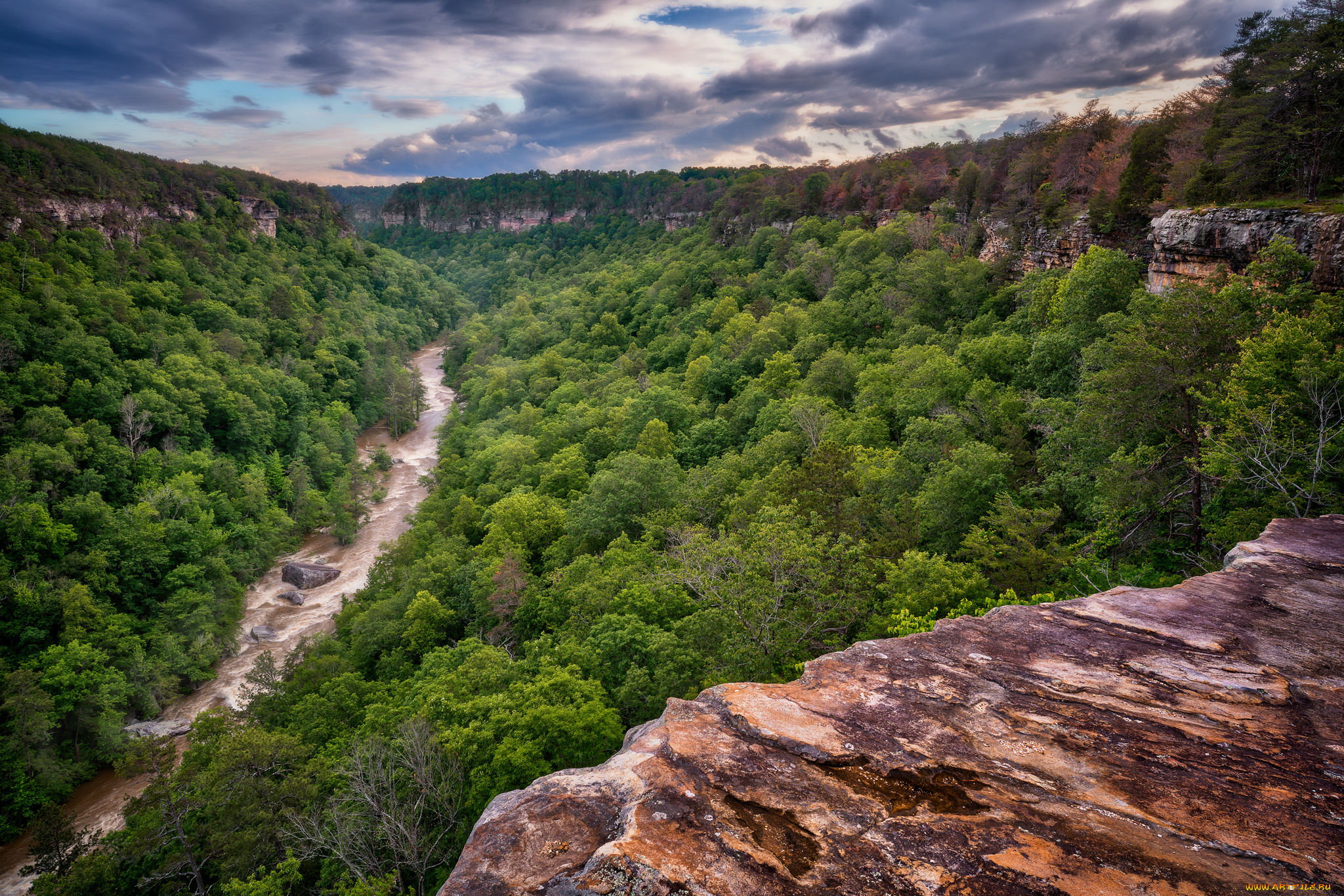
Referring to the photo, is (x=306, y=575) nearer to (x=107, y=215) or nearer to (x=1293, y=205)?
(x=1293, y=205)

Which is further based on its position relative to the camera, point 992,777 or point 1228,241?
point 1228,241

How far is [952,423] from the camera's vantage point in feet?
82.7

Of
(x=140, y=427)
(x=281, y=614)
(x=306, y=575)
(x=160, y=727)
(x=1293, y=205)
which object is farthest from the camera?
(x=140, y=427)

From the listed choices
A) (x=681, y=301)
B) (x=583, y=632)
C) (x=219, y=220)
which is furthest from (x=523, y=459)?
(x=219, y=220)

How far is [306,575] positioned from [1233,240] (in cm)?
5772

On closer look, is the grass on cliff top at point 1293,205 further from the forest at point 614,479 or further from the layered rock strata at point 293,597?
the layered rock strata at point 293,597

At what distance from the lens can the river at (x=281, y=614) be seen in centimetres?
2778

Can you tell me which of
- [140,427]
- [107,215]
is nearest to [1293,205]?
[140,427]

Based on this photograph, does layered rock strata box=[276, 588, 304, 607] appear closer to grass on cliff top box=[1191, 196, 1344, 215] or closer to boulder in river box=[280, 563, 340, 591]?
boulder in river box=[280, 563, 340, 591]

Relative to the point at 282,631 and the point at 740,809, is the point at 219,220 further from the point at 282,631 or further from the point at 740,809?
the point at 740,809

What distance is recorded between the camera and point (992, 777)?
6070mm

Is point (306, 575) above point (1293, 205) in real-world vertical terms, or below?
below

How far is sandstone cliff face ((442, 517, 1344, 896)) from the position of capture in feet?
16.2

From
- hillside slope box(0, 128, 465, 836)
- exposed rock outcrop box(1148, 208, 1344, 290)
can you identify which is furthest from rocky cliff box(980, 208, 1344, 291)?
hillside slope box(0, 128, 465, 836)
